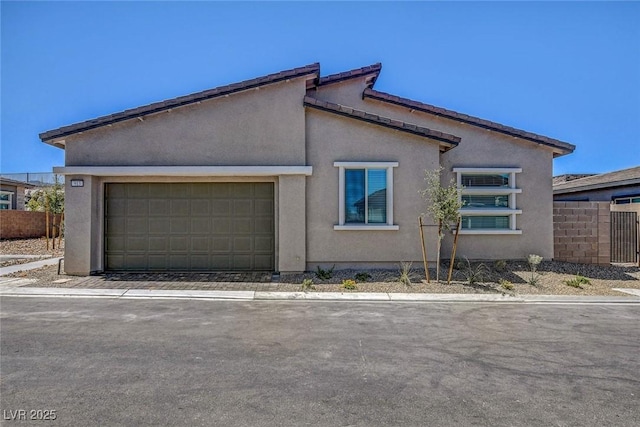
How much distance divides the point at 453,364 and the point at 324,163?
7533mm

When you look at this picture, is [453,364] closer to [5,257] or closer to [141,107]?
[141,107]

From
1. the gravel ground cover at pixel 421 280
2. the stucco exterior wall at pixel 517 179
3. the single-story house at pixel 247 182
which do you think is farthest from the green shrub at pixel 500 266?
the single-story house at pixel 247 182

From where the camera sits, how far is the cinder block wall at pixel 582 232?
44.7 feet

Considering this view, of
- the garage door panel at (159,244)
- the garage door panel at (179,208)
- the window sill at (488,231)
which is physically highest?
the garage door panel at (179,208)

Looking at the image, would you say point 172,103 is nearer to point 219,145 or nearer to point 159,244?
point 219,145

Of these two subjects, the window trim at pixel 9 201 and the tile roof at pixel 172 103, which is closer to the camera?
the tile roof at pixel 172 103

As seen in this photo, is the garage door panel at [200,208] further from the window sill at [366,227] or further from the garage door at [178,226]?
the window sill at [366,227]

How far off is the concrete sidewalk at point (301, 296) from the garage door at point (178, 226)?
2189mm

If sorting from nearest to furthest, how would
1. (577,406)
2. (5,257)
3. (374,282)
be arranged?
1. (577,406)
2. (374,282)
3. (5,257)

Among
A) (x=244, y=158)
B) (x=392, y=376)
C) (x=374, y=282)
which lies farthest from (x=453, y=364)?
(x=244, y=158)

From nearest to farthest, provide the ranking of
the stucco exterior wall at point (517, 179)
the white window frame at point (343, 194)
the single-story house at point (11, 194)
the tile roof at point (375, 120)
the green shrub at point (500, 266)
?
1. the tile roof at point (375, 120)
2. the white window frame at point (343, 194)
3. the green shrub at point (500, 266)
4. the stucco exterior wall at point (517, 179)
5. the single-story house at point (11, 194)

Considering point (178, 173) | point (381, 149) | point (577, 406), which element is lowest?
point (577, 406)

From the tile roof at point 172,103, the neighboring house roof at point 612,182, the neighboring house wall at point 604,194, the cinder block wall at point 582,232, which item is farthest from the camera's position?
the neighboring house wall at point 604,194

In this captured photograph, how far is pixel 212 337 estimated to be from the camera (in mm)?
6223
